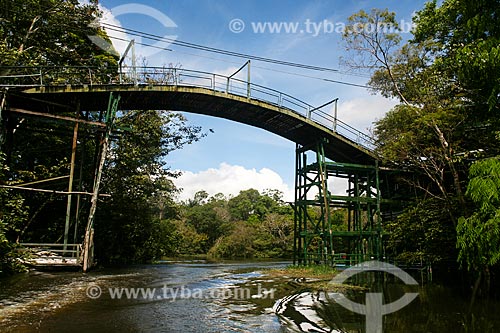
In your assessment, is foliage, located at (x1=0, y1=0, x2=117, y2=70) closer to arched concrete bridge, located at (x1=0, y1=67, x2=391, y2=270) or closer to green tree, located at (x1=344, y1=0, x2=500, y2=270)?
arched concrete bridge, located at (x1=0, y1=67, x2=391, y2=270)

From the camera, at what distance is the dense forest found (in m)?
9.09

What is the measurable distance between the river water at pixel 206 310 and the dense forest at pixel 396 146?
158 centimetres

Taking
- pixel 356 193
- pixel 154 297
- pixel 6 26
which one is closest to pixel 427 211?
pixel 356 193

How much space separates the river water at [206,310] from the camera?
23.5 ft

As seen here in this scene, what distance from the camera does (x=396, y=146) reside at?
16.2 m

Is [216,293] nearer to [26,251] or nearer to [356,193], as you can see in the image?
[26,251]

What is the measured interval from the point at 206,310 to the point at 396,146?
11.1 metres

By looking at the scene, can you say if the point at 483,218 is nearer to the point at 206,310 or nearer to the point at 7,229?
the point at 206,310

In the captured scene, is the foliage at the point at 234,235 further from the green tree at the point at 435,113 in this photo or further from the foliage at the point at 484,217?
the foliage at the point at 484,217

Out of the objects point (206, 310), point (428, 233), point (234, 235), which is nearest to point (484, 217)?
point (206, 310)

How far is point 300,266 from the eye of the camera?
62.0ft

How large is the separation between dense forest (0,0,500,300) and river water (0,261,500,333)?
1584mm

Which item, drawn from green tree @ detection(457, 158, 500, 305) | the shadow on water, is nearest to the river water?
the shadow on water

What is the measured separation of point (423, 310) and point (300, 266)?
32.5 feet
